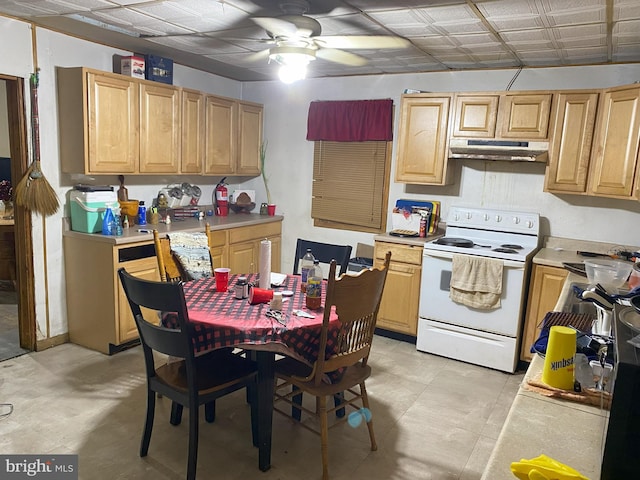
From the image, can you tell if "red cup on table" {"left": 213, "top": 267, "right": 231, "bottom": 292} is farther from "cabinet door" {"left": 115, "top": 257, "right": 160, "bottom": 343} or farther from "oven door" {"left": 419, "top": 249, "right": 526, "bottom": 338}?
"oven door" {"left": 419, "top": 249, "right": 526, "bottom": 338}

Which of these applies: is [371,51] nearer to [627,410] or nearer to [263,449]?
[263,449]

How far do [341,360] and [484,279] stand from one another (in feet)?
5.59

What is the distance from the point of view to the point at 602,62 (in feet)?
12.0

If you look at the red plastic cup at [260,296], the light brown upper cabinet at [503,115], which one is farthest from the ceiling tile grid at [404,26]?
the red plastic cup at [260,296]

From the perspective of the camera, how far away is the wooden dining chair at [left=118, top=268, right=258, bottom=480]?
6.91ft

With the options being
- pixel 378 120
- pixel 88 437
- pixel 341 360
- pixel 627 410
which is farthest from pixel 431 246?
pixel 627 410

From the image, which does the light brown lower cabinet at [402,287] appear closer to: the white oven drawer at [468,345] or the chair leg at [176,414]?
the white oven drawer at [468,345]

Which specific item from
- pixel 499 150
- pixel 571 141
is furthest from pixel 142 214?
pixel 571 141

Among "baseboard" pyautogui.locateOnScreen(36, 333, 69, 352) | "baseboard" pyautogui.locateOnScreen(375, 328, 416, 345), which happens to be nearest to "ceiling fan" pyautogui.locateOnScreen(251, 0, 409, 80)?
"baseboard" pyautogui.locateOnScreen(375, 328, 416, 345)

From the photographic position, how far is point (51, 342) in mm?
3736

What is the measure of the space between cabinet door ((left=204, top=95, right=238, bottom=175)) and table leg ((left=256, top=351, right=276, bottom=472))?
279 cm

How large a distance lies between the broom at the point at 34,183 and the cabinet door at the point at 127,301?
2.50 feet

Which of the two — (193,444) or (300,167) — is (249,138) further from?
(193,444)

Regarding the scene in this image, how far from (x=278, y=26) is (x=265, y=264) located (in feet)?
4.26
